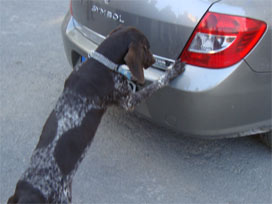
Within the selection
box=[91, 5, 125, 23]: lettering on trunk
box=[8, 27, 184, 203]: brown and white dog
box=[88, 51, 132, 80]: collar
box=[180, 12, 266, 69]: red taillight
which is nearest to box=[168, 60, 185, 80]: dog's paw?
box=[8, 27, 184, 203]: brown and white dog

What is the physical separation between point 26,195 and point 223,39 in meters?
1.73

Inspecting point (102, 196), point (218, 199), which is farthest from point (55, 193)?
point (218, 199)

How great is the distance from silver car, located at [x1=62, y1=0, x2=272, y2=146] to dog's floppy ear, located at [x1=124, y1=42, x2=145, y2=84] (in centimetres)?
19

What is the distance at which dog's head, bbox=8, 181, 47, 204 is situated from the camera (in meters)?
2.20

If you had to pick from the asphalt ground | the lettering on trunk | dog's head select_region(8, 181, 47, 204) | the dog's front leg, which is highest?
the lettering on trunk

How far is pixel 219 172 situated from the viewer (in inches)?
131

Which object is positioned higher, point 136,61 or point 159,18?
point 159,18

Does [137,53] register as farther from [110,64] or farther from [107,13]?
[107,13]

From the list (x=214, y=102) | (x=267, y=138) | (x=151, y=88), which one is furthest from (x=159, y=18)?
(x=267, y=138)

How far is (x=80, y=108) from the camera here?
2.69m

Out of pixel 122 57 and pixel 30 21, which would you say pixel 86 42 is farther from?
pixel 30 21

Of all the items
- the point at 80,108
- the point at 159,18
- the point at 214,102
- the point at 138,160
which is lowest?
the point at 138,160

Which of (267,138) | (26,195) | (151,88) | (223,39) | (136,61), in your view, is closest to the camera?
(26,195)

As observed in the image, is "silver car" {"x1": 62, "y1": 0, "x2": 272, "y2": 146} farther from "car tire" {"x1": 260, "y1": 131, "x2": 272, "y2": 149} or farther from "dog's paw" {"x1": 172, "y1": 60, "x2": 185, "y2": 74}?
"car tire" {"x1": 260, "y1": 131, "x2": 272, "y2": 149}
